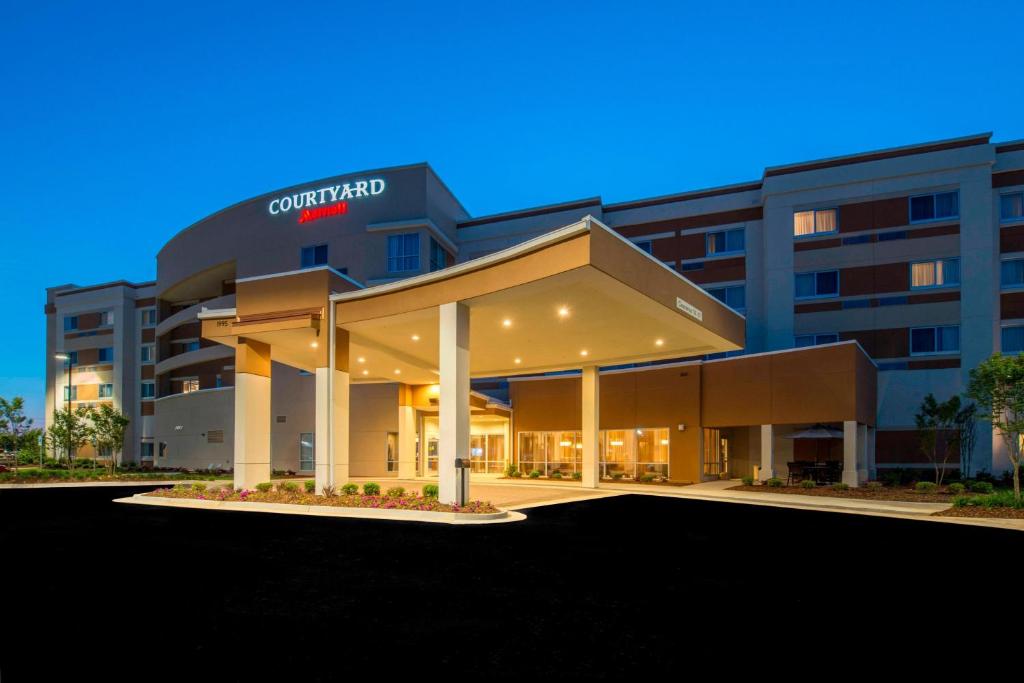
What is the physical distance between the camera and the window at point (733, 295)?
41.3 metres

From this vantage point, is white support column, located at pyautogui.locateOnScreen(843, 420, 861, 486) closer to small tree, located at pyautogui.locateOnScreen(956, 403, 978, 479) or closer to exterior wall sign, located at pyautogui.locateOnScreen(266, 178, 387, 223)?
small tree, located at pyautogui.locateOnScreen(956, 403, 978, 479)

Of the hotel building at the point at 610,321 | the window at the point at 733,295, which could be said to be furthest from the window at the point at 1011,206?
the window at the point at 733,295

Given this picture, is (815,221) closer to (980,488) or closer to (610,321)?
(980,488)

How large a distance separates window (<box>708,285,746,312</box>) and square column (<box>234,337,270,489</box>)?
27895mm

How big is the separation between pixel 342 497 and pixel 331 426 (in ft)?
8.83

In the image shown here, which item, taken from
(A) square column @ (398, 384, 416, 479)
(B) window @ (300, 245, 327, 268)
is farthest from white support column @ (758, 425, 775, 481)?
(B) window @ (300, 245, 327, 268)

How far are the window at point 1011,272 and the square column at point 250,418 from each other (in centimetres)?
3885

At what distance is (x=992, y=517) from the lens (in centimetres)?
1861

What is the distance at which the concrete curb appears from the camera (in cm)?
1727

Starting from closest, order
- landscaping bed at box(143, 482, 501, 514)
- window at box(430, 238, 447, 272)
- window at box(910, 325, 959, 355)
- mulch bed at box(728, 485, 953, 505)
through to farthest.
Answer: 1. landscaping bed at box(143, 482, 501, 514)
2. mulch bed at box(728, 485, 953, 505)
3. window at box(910, 325, 959, 355)
4. window at box(430, 238, 447, 272)

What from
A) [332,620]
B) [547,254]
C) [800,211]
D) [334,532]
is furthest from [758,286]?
[332,620]

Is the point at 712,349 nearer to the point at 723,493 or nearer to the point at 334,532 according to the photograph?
the point at 723,493

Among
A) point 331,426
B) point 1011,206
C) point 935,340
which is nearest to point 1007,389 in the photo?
point 935,340

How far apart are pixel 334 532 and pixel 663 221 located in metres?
34.3
